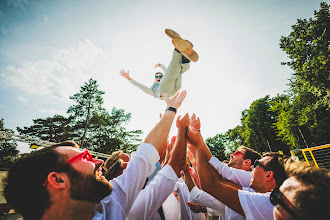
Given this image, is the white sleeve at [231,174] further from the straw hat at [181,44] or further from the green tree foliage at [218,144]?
the green tree foliage at [218,144]

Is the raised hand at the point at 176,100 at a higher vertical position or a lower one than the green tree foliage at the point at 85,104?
lower

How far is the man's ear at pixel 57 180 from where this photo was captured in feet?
4.26

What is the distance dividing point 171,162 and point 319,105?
1814 centimetres

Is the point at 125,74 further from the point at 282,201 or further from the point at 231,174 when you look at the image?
the point at 282,201

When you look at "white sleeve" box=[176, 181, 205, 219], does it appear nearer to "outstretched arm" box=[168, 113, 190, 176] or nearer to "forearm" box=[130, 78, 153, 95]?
"outstretched arm" box=[168, 113, 190, 176]

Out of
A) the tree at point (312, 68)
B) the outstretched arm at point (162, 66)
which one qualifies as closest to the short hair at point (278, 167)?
the outstretched arm at point (162, 66)

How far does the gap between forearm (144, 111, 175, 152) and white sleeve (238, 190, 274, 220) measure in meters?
1.08

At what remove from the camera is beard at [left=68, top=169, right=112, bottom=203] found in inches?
51.8

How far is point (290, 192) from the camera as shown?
121 centimetres

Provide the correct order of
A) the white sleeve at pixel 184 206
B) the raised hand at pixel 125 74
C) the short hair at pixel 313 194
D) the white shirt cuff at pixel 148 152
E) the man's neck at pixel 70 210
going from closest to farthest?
the short hair at pixel 313 194, the man's neck at pixel 70 210, the white shirt cuff at pixel 148 152, the white sleeve at pixel 184 206, the raised hand at pixel 125 74

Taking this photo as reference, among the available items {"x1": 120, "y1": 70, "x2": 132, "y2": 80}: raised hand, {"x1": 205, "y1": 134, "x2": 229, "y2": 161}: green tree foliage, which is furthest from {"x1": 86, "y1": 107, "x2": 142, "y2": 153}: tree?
{"x1": 205, "y1": 134, "x2": 229, "y2": 161}: green tree foliage

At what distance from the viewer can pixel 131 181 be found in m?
1.40

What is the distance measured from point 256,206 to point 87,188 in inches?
67.0

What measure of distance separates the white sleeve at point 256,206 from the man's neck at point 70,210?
1.54m
